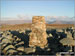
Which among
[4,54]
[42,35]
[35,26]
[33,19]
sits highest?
[33,19]

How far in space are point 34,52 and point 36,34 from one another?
1.96 meters

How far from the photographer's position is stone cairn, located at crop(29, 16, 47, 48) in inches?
404

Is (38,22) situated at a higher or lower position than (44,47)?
higher

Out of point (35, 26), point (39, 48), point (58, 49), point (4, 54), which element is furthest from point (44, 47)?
point (4, 54)

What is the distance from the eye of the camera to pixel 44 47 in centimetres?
1066

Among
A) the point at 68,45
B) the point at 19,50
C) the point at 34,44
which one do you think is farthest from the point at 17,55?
the point at 68,45

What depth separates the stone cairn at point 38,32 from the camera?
33.6 ft

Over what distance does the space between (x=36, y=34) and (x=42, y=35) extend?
647 millimetres

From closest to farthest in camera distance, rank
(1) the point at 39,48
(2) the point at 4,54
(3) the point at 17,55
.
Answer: (3) the point at 17,55, (2) the point at 4,54, (1) the point at 39,48

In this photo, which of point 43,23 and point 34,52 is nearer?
point 34,52

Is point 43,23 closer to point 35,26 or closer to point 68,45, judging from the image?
point 35,26

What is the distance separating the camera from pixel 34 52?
9477 millimetres

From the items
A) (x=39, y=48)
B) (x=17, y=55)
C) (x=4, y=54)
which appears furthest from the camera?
(x=39, y=48)

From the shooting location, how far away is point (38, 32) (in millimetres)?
10523
